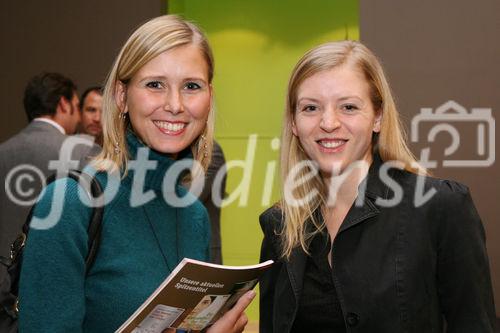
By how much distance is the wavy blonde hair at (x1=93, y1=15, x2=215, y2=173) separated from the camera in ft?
6.56

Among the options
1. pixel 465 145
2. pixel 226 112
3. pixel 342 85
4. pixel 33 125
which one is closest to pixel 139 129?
pixel 342 85

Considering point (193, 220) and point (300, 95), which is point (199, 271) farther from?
point (300, 95)

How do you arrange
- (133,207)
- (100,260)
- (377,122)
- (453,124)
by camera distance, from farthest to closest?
(453,124) → (377,122) → (133,207) → (100,260)

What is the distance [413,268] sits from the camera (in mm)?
2156

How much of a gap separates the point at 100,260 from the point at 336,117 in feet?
2.81

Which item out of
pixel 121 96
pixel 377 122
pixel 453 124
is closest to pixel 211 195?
pixel 453 124

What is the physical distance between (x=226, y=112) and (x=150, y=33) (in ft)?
17.6

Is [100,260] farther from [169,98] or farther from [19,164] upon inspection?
[19,164]

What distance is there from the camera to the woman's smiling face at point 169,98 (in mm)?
2021

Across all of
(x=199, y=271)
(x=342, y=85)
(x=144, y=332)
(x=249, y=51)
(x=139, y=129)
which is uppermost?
(x=249, y=51)

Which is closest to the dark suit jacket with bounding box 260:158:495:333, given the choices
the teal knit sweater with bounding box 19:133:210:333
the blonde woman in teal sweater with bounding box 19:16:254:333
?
the blonde woman in teal sweater with bounding box 19:16:254:333

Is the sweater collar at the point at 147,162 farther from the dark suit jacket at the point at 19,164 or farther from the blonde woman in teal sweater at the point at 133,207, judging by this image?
the dark suit jacket at the point at 19,164

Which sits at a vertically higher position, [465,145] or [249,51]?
[249,51]

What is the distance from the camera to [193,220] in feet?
7.36
